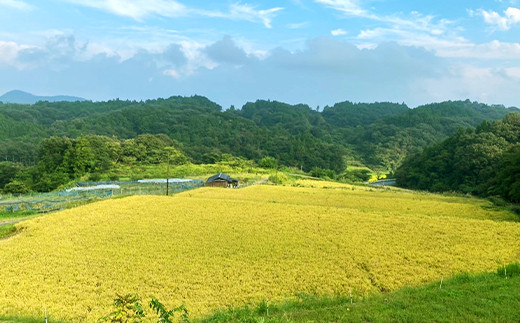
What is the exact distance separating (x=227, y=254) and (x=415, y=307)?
27.8 feet

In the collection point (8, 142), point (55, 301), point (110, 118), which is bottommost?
point (55, 301)

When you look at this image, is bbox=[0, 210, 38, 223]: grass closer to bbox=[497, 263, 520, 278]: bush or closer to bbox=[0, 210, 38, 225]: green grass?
bbox=[0, 210, 38, 225]: green grass

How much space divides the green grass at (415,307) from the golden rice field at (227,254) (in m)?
1.06

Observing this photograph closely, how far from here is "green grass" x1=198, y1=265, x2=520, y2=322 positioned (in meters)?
9.44

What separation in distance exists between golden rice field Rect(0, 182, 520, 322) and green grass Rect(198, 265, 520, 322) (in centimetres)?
106

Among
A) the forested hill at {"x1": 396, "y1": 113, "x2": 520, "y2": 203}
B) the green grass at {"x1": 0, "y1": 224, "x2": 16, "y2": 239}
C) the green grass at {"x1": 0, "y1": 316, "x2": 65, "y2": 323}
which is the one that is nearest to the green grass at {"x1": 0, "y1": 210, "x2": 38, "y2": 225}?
the green grass at {"x1": 0, "y1": 224, "x2": 16, "y2": 239}

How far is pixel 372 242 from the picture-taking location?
56.6 feet

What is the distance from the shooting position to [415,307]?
10109 mm

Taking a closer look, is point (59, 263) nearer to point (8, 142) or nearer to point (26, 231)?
point (26, 231)

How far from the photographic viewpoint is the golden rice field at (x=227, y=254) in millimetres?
12516

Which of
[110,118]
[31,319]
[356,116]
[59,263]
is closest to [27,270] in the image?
[59,263]

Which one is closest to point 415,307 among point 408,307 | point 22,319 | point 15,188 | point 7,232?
point 408,307

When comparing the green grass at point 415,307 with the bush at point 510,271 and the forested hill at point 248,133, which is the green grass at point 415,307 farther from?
the forested hill at point 248,133

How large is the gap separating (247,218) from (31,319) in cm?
1295
